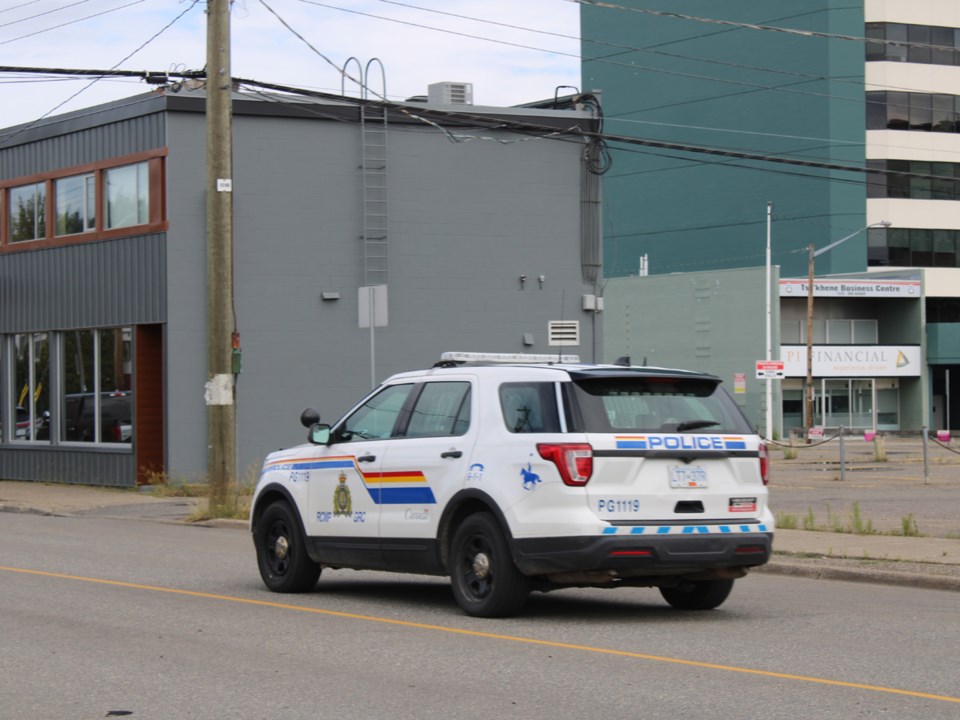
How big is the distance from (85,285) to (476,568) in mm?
20350

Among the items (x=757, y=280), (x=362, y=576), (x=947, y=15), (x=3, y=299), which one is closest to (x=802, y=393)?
(x=757, y=280)

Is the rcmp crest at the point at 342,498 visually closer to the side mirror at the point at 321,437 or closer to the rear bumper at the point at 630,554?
the side mirror at the point at 321,437

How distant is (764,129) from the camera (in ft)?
227

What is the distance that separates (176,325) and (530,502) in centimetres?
1824

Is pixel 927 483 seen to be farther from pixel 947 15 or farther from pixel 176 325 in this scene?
pixel 947 15

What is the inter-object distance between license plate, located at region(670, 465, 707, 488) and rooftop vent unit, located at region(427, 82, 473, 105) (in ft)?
71.5

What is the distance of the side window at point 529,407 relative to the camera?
34.5ft

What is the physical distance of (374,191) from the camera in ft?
95.6

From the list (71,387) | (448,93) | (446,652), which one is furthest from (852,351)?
(446,652)

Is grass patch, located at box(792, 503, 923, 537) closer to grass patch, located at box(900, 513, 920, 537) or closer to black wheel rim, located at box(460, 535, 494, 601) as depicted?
grass patch, located at box(900, 513, 920, 537)

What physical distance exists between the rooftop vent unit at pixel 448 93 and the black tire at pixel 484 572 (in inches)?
853

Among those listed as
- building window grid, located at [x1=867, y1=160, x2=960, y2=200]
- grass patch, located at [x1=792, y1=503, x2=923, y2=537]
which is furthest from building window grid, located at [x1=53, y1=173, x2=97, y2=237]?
building window grid, located at [x1=867, y1=160, x2=960, y2=200]

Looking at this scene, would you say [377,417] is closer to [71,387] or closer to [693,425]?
[693,425]

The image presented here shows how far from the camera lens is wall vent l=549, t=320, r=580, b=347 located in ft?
99.5
